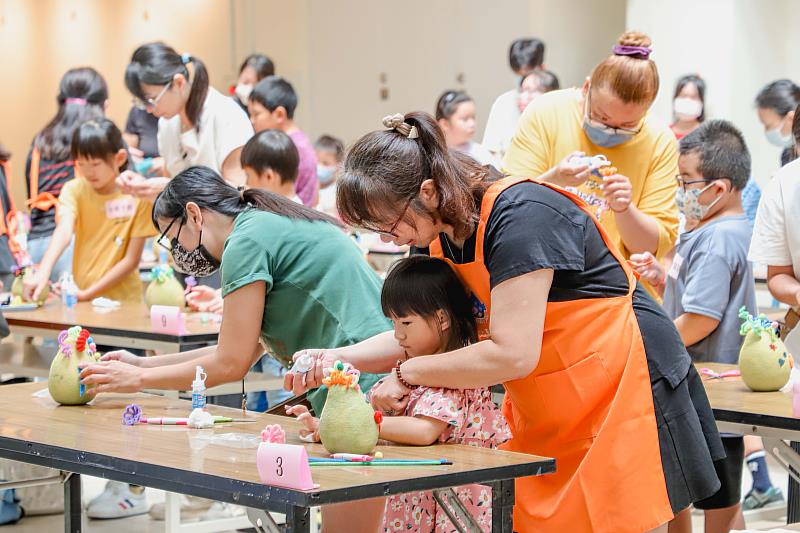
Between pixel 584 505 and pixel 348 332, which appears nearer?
pixel 584 505

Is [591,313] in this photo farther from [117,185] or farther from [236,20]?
[236,20]

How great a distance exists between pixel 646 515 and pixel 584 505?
4.5 inches

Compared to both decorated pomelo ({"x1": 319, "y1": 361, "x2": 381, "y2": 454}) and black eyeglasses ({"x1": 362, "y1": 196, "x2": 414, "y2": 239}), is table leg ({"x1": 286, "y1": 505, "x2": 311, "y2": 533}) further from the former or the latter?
black eyeglasses ({"x1": 362, "y1": 196, "x2": 414, "y2": 239})

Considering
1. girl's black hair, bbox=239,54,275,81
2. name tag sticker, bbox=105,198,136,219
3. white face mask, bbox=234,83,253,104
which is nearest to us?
name tag sticker, bbox=105,198,136,219

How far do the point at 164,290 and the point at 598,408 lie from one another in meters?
2.54

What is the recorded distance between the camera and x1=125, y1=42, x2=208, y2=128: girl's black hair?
475cm

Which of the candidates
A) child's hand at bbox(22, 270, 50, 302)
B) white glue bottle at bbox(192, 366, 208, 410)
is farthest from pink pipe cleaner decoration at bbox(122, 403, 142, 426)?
child's hand at bbox(22, 270, 50, 302)

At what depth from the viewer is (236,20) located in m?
10.7

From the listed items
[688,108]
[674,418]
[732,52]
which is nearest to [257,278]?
[674,418]

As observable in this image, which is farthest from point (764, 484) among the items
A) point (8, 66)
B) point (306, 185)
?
point (8, 66)

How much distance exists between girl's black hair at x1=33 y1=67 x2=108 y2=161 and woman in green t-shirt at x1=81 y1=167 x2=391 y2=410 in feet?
11.0

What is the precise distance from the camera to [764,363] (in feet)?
9.55

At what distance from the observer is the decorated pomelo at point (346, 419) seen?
79.1 inches

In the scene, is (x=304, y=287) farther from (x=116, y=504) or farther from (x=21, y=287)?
(x=21, y=287)
